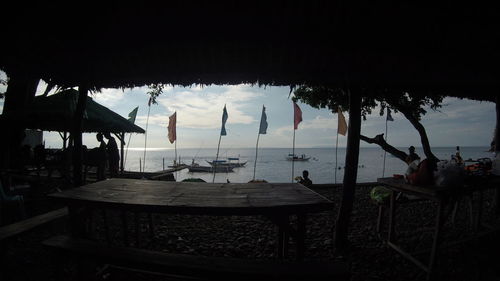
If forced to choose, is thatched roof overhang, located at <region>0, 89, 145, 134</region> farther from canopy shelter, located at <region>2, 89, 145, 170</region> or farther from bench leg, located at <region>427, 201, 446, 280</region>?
bench leg, located at <region>427, 201, 446, 280</region>

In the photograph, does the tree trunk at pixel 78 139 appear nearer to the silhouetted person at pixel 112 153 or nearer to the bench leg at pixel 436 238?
the silhouetted person at pixel 112 153

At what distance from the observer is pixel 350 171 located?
3426 mm

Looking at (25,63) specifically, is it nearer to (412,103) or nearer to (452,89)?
(452,89)

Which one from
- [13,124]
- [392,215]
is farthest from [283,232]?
[13,124]

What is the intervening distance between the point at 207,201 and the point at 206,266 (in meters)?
0.54

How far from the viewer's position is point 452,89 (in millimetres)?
4906

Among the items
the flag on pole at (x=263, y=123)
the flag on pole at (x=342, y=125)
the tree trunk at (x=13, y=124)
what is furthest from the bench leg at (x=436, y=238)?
the flag on pole at (x=263, y=123)

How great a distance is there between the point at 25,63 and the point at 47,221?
2407 millimetres

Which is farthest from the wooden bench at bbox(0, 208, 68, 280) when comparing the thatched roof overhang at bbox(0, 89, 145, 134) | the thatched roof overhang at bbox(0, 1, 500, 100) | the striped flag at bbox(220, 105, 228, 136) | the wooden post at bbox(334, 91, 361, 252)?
the striped flag at bbox(220, 105, 228, 136)

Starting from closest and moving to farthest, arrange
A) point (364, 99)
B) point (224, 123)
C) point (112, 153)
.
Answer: point (364, 99), point (112, 153), point (224, 123)

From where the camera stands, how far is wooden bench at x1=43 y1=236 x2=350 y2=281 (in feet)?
5.76

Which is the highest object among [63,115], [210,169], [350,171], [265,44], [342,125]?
[265,44]

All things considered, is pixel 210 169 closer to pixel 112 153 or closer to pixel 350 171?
pixel 112 153

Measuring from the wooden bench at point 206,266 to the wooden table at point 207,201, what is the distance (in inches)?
15.1
